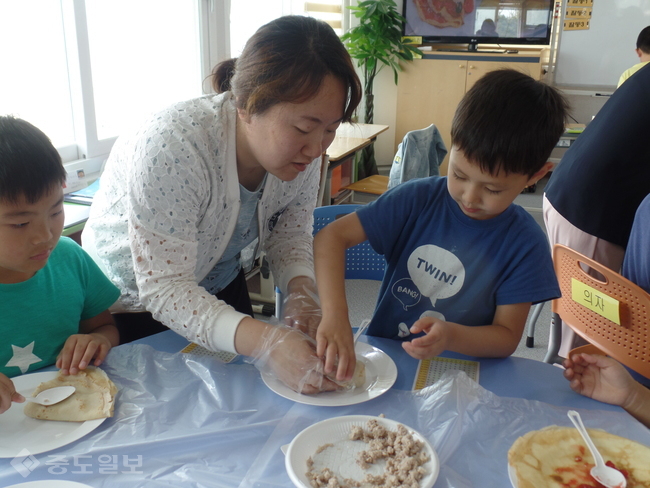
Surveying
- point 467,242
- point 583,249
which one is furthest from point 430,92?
point 467,242

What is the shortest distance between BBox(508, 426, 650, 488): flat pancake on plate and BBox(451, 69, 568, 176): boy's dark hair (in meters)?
0.51

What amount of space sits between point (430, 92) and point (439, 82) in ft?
0.41

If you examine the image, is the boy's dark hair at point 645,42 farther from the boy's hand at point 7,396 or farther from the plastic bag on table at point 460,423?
the boy's hand at point 7,396

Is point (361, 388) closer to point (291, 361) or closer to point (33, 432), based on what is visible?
point (291, 361)

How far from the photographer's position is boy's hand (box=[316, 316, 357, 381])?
0.96 m

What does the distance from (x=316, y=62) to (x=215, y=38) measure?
94.8 inches

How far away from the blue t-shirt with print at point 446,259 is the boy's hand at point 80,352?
24.0 inches

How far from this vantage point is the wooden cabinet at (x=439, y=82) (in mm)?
5078

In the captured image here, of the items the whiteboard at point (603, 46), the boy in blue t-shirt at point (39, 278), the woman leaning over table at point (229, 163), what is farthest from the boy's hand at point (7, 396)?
the whiteboard at point (603, 46)

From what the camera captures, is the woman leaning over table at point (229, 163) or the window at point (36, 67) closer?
the woman leaning over table at point (229, 163)

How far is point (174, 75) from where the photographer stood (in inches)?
120

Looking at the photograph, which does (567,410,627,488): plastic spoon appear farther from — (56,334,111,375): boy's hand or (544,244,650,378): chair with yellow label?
(56,334,111,375): boy's hand

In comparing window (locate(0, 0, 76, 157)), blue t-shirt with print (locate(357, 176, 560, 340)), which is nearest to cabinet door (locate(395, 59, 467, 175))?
window (locate(0, 0, 76, 157))

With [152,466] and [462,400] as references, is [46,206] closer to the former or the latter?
[152,466]
